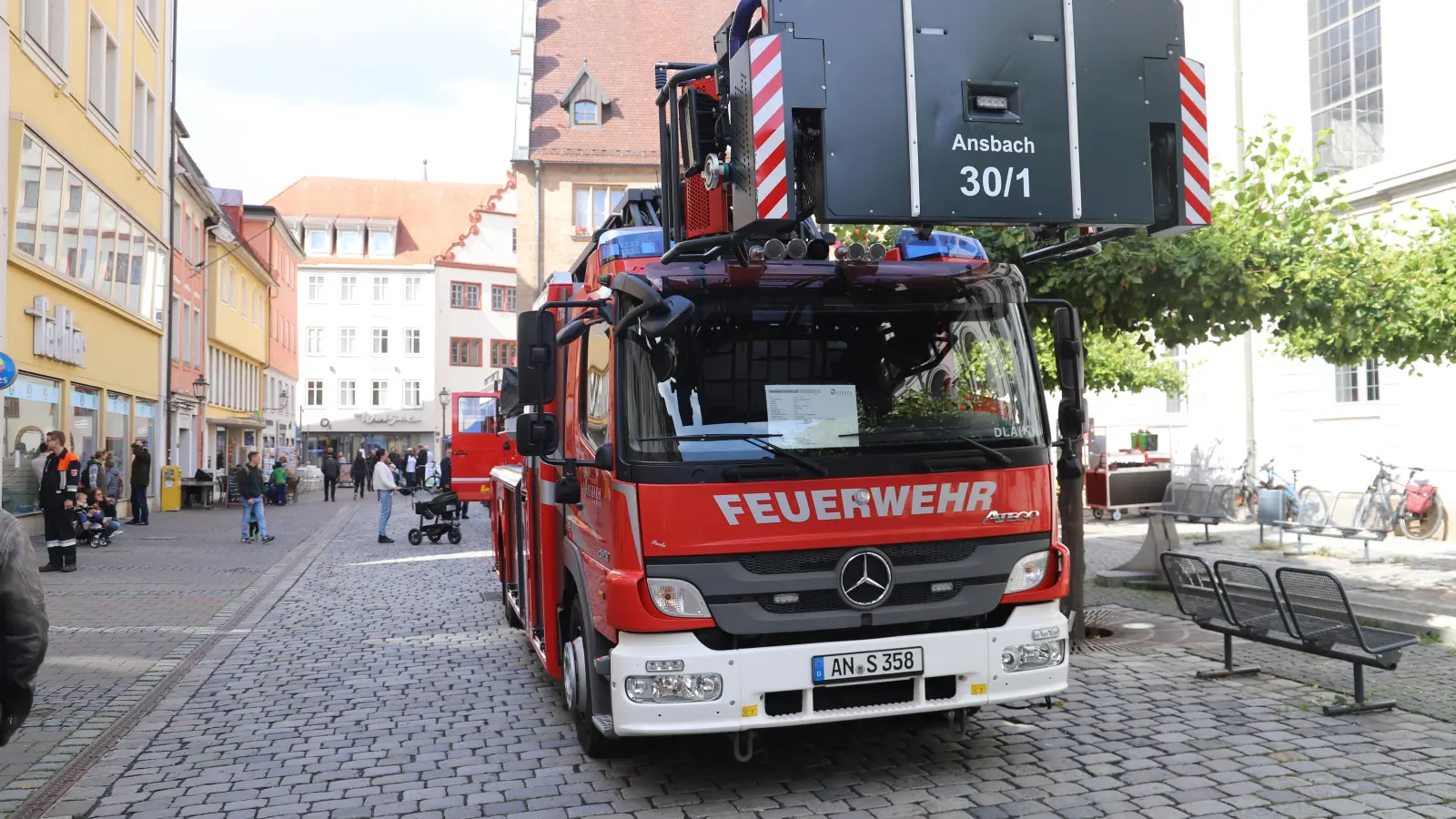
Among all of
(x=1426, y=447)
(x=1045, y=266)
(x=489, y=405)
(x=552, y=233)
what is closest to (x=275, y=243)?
(x=552, y=233)

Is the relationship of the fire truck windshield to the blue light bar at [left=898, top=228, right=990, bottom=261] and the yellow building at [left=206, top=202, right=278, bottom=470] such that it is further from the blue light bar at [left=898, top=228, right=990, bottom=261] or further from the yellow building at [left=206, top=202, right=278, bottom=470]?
the yellow building at [left=206, top=202, right=278, bottom=470]

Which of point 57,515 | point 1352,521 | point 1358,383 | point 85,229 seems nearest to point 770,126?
point 1352,521

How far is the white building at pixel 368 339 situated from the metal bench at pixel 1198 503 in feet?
182

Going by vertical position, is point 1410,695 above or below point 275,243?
below

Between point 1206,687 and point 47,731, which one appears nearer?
point 47,731

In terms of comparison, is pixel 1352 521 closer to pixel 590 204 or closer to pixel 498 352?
pixel 590 204

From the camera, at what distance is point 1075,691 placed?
7574 millimetres

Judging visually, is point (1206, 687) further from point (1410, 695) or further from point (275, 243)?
point (275, 243)

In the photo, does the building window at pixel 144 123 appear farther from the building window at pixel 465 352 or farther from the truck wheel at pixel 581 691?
the building window at pixel 465 352

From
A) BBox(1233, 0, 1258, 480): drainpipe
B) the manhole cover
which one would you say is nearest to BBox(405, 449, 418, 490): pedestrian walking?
BBox(1233, 0, 1258, 480): drainpipe

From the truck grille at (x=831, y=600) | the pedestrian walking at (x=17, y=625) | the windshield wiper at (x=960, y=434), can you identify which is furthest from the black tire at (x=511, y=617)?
the pedestrian walking at (x=17, y=625)

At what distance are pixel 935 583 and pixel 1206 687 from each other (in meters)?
3.05

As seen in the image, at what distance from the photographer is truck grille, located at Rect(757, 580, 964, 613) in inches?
211

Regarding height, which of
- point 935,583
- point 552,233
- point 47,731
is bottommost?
point 47,731
